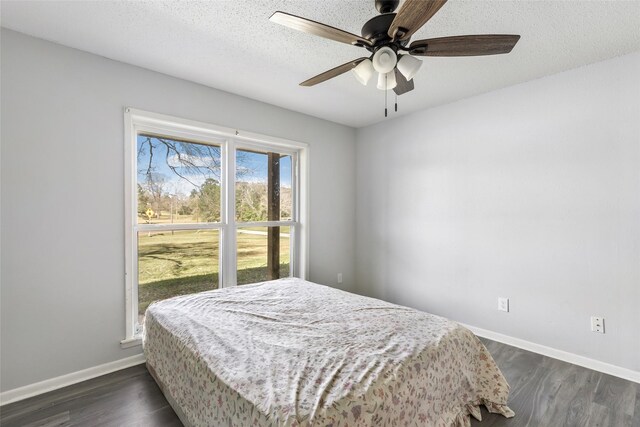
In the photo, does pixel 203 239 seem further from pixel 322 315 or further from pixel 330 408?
pixel 330 408

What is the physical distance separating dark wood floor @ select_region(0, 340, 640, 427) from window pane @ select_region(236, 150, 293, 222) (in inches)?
66.9

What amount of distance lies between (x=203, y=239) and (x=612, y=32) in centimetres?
352

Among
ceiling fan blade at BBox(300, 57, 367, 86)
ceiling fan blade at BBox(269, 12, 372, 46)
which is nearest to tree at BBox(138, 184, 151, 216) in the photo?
ceiling fan blade at BBox(300, 57, 367, 86)

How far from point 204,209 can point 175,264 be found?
0.57 metres

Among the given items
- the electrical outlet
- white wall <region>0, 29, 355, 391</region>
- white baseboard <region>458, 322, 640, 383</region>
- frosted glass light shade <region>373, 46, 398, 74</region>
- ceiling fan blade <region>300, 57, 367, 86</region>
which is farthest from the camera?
the electrical outlet

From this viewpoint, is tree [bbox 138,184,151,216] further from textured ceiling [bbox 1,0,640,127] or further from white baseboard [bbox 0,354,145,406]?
white baseboard [bbox 0,354,145,406]

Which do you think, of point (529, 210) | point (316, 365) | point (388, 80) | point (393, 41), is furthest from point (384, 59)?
point (529, 210)

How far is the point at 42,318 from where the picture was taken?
201cm

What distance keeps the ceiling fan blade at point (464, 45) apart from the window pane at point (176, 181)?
2.14 m

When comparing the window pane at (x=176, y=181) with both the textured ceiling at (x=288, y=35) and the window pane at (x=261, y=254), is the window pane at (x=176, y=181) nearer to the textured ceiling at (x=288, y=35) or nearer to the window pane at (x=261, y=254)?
Answer: the window pane at (x=261, y=254)

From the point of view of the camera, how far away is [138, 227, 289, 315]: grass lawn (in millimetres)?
2582

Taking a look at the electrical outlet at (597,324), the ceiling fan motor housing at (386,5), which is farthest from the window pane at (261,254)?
the electrical outlet at (597,324)

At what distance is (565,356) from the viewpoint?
2.45 m

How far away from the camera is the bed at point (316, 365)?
3.79ft
